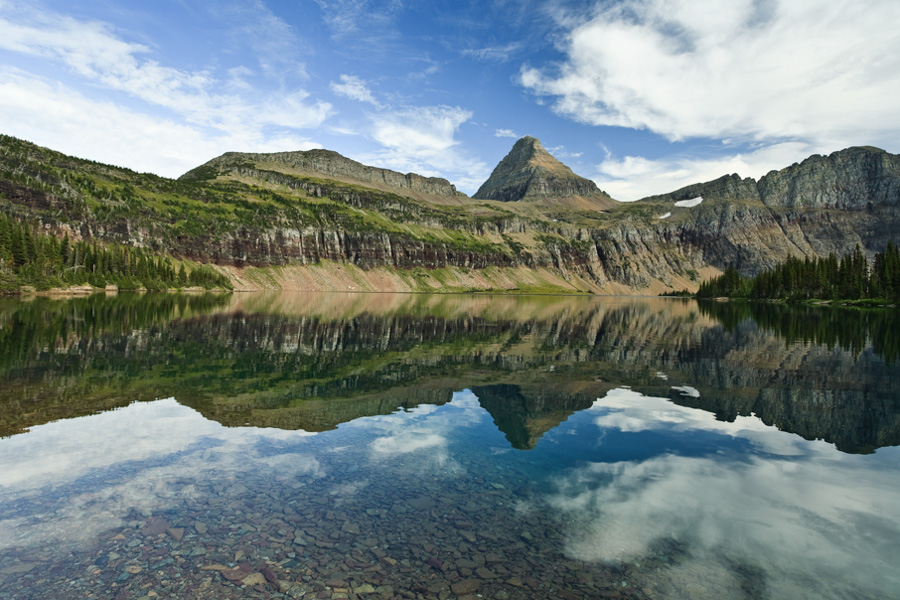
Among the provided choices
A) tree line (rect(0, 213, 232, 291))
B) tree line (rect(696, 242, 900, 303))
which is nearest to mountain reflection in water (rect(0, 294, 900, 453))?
tree line (rect(0, 213, 232, 291))

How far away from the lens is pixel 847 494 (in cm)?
1402

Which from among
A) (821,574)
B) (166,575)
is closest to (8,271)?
(166,575)

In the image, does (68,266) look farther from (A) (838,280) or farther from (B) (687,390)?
(A) (838,280)

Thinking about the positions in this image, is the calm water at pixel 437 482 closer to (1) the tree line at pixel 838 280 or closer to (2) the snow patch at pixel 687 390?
(2) the snow patch at pixel 687 390

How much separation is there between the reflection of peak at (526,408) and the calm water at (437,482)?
0.17 meters

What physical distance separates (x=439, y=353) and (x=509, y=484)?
2761 centimetres

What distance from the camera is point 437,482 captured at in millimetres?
14477

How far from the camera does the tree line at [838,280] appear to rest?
429 ft

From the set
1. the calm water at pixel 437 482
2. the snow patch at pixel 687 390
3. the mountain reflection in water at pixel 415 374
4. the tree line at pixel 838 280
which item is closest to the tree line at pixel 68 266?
the mountain reflection in water at pixel 415 374

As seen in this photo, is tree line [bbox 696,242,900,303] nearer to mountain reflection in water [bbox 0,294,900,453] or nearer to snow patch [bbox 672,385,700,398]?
mountain reflection in water [bbox 0,294,900,453]

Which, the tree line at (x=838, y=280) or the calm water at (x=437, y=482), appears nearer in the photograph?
the calm water at (x=437, y=482)

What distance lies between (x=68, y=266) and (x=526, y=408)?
168 meters

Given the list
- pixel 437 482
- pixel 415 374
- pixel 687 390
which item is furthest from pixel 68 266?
pixel 687 390

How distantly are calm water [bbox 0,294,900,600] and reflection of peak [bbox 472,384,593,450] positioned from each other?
6.8 inches
